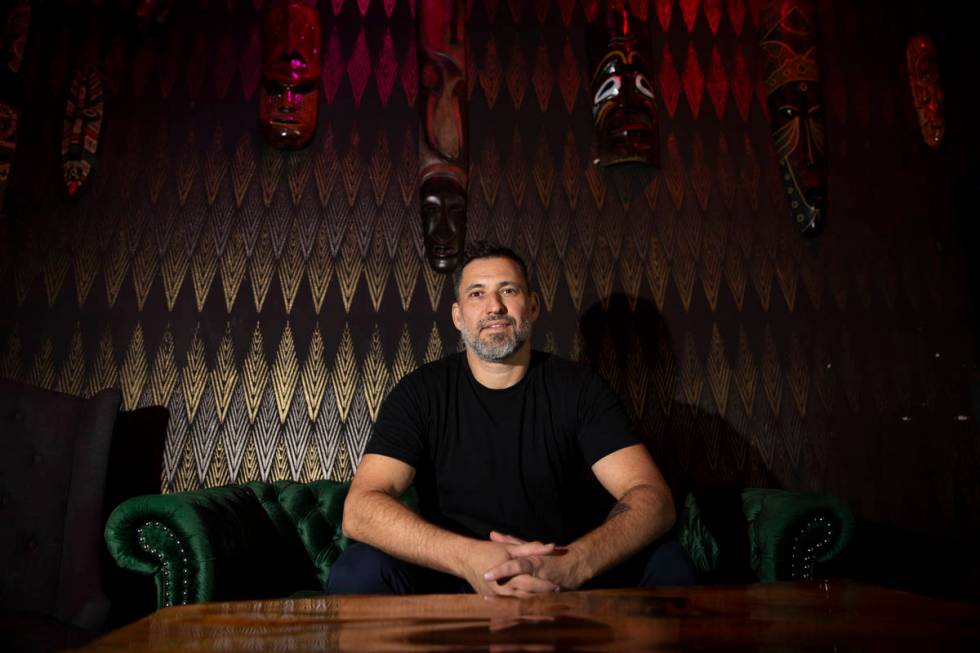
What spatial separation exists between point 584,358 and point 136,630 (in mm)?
1990

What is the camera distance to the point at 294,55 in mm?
2646

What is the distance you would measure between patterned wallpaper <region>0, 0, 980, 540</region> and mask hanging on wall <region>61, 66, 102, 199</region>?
0.20ft

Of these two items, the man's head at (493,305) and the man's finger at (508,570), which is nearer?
the man's finger at (508,570)

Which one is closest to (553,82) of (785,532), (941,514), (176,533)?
(785,532)

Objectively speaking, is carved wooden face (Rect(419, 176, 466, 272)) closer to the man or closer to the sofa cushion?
the man

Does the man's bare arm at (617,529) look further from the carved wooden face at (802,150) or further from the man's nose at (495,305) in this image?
the carved wooden face at (802,150)

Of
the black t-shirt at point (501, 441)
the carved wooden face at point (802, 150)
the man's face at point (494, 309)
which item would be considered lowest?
the black t-shirt at point (501, 441)

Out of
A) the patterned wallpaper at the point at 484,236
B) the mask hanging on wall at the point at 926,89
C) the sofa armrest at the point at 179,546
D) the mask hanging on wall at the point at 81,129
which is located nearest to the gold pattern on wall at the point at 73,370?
the patterned wallpaper at the point at 484,236

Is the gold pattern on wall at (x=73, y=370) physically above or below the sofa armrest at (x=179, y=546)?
above

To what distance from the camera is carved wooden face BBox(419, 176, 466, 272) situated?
2613mm

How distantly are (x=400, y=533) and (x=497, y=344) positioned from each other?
2.10ft

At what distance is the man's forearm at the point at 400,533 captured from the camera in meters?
1.44

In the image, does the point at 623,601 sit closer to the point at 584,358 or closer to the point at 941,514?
the point at 584,358

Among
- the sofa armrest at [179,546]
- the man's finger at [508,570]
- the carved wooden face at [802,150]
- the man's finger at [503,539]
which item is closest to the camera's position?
the man's finger at [508,570]
